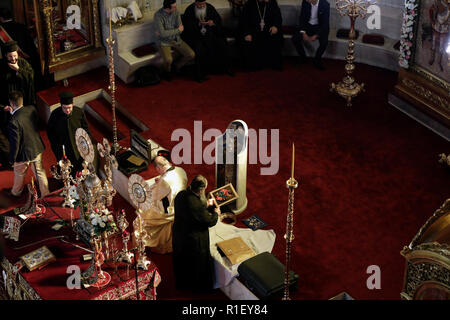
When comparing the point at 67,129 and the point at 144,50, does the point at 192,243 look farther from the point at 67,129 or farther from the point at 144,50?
the point at 144,50

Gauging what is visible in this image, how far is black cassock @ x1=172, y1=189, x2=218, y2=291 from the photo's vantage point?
8.23 metres

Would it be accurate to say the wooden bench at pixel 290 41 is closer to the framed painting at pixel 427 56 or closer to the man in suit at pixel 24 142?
the framed painting at pixel 427 56

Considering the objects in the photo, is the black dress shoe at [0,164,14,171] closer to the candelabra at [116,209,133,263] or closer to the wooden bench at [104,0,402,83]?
the wooden bench at [104,0,402,83]

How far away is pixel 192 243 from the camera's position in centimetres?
850

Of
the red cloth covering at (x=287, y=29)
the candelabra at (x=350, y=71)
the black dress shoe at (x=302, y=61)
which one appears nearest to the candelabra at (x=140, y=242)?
the candelabra at (x=350, y=71)

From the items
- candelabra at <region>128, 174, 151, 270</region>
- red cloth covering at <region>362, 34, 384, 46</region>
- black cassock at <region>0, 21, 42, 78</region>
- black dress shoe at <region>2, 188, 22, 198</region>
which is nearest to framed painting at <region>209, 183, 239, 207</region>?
candelabra at <region>128, 174, 151, 270</region>

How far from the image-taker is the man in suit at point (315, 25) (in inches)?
504

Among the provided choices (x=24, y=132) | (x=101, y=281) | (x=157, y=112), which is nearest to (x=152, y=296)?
(x=101, y=281)

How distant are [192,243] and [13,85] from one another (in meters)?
4.21

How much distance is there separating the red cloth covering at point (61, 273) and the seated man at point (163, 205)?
632mm

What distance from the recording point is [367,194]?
32.9ft

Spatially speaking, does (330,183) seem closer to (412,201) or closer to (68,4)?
(412,201)

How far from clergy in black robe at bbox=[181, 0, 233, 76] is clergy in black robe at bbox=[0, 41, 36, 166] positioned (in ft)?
9.17

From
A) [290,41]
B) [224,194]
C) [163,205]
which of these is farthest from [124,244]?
[290,41]
